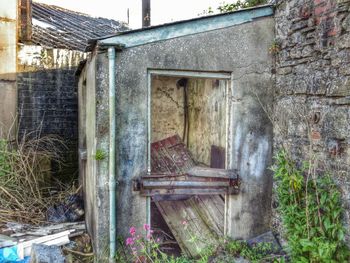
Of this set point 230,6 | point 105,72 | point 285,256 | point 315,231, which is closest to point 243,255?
point 285,256

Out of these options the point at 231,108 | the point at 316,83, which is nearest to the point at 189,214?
the point at 231,108

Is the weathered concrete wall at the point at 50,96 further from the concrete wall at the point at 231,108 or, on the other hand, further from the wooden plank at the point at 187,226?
the concrete wall at the point at 231,108

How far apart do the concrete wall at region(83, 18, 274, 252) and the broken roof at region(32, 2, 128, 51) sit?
460 centimetres

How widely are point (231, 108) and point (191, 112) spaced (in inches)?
112

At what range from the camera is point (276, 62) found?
5.00m

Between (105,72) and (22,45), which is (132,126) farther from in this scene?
(22,45)

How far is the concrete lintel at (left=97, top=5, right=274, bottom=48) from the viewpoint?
449 cm

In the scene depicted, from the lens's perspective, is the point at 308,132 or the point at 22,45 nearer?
the point at 308,132

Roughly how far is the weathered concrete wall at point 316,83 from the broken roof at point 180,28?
42cm

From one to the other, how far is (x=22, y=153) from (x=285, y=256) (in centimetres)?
519

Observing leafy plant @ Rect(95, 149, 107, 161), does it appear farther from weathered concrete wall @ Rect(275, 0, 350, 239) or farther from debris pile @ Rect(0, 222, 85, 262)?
weathered concrete wall @ Rect(275, 0, 350, 239)

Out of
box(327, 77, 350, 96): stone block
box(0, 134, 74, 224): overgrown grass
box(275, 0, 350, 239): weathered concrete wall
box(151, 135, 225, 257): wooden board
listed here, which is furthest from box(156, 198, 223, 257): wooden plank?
box(327, 77, 350, 96): stone block

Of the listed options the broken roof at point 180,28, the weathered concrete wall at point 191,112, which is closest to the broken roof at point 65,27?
the weathered concrete wall at point 191,112

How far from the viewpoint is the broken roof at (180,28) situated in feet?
14.6
